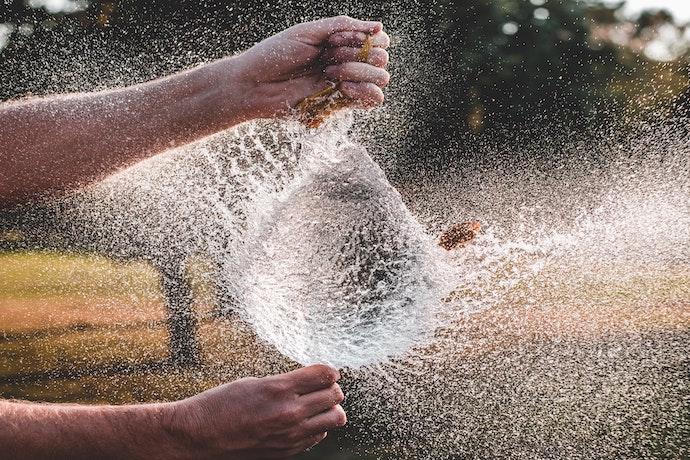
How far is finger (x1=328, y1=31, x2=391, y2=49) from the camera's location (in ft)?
8.27

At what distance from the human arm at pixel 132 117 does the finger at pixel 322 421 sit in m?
1.34

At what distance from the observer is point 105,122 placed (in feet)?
9.52

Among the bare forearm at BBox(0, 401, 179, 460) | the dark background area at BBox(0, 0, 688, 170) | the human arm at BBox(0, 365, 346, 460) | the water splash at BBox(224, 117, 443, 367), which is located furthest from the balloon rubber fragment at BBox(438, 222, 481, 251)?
the dark background area at BBox(0, 0, 688, 170)

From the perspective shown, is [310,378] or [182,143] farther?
[182,143]

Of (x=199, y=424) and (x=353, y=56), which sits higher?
(x=353, y=56)

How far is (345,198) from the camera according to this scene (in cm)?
250

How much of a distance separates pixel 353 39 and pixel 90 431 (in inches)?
67.3

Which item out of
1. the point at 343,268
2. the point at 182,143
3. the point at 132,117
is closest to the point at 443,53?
the point at 182,143

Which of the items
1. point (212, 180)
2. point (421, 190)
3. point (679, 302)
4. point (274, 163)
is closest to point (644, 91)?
point (679, 302)

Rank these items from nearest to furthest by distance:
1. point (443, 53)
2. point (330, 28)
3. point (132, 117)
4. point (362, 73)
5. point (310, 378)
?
point (310, 378) → point (362, 73) → point (330, 28) → point (132, 117) → point (443, 53)

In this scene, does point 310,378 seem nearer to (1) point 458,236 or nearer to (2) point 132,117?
(1) point 458,236

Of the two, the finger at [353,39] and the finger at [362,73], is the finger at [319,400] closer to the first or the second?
the finger at [362,73]

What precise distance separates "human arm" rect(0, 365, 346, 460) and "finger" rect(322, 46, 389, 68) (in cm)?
121

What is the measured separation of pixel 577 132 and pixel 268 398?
955 centimetres
